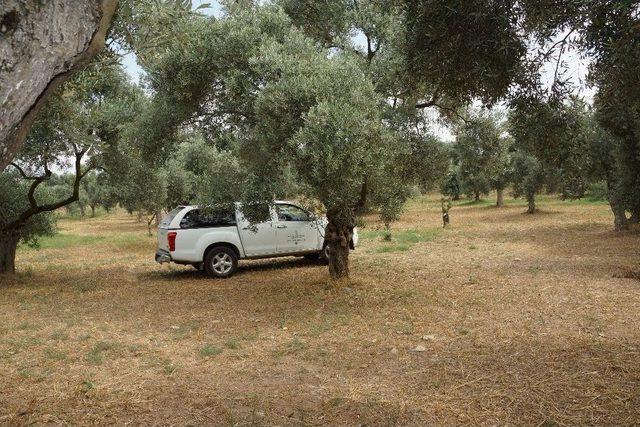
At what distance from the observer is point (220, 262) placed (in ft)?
45.6

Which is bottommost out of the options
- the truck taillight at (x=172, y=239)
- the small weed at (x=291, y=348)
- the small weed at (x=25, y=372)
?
the small weed at (x=291, y=348)

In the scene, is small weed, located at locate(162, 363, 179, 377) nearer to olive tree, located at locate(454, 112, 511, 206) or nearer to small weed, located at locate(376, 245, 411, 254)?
olive tree, located at locate(454, 112, 511, 206)

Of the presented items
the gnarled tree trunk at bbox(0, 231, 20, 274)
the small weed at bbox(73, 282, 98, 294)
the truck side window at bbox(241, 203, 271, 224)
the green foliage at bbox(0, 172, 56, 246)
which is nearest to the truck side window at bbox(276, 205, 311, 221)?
the truck side window at bbox(241, 203, 271, 224)

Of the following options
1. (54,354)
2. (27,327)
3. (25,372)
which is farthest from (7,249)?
(25,372)

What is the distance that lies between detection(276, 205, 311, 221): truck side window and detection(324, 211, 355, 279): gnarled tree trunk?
9.45ft

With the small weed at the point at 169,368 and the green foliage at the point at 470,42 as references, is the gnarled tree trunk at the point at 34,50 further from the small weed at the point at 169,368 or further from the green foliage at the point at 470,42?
the small weed at the point at 169,368

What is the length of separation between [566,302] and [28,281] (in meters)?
13.9

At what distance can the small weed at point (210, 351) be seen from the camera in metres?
7.05

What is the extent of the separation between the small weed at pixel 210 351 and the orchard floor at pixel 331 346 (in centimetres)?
4

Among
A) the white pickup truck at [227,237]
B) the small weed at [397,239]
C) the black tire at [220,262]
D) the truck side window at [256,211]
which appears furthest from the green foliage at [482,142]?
the black tire at [220,262]

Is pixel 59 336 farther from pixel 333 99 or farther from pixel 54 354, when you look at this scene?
pixel 333 99

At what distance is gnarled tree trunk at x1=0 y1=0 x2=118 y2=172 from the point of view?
2201mm

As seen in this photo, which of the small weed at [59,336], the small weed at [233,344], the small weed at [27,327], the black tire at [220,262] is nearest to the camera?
the small weed at [233,344]

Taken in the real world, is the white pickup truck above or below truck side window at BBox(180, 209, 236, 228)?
below
